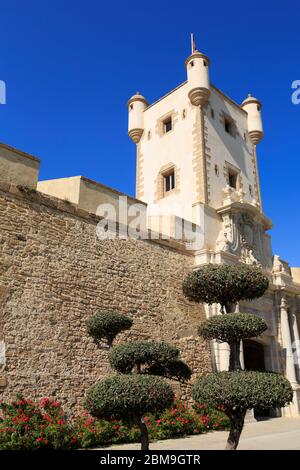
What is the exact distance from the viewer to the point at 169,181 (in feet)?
55.6

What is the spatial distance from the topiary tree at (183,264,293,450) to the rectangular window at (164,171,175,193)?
31.7 feet

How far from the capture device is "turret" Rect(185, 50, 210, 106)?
1655 cm

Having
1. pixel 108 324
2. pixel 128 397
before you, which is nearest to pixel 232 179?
pixel 108 324

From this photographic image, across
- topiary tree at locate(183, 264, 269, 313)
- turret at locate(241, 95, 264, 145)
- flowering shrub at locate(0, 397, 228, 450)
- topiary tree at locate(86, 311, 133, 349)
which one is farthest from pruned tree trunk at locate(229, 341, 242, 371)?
turret at locate(241, 95, 264, 145)

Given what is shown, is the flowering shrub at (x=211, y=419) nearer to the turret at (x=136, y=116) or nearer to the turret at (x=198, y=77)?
the turret at (x=198, y=77)

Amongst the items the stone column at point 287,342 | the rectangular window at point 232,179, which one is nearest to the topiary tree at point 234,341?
the stone column at point 287,342

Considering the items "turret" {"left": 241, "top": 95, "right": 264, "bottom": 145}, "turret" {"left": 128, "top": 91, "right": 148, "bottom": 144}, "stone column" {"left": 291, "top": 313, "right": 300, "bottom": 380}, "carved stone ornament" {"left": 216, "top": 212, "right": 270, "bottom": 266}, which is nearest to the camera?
"carved stone ornament" {"left": 216, "top": 212, "right": 270, "bottom": 266}

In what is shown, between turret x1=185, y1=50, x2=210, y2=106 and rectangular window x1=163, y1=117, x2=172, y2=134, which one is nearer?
turret x1=185, y1=50, x2=210, y2=106

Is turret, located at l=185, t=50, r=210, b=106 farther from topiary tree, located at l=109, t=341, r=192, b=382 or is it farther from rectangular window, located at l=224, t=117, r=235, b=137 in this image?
topiary tree, located at l=109, t=341, r=192, b=382

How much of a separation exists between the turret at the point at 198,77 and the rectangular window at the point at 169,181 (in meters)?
3.16

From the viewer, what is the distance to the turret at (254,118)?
1936cm

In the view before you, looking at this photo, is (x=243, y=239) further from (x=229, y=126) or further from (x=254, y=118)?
(x=254, y=118)

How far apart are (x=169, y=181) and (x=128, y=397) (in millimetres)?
12469
